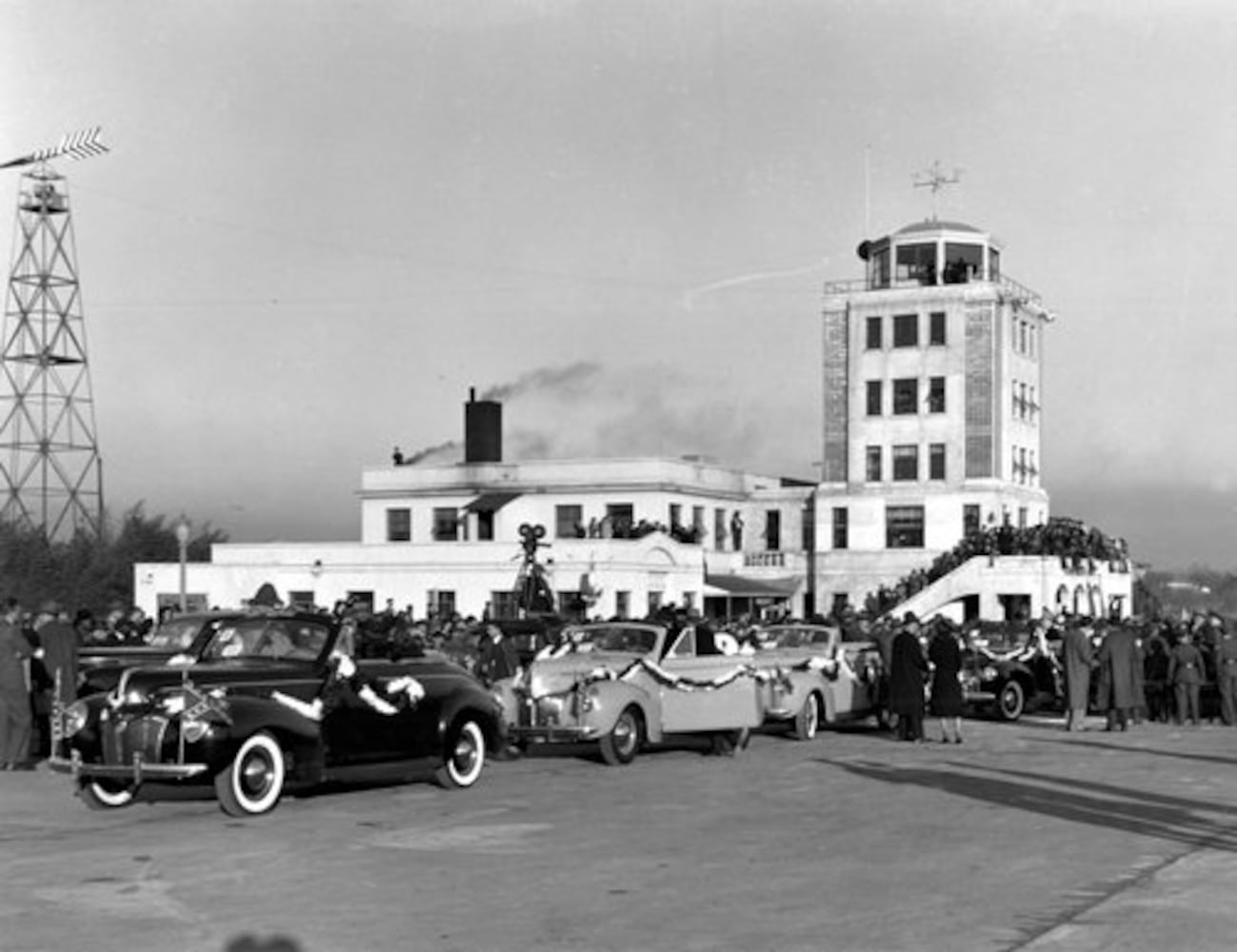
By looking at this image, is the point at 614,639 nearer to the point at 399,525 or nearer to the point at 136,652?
the point at 136,652

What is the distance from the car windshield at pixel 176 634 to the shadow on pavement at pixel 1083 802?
7.74m

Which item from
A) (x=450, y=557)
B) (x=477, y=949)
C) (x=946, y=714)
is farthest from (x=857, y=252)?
(x=477, y=949)

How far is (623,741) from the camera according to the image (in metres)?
22.2

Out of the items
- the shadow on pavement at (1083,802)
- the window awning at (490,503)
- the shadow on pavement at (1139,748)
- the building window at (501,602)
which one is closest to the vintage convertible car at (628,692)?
the shadow on pavement at (1083,802)

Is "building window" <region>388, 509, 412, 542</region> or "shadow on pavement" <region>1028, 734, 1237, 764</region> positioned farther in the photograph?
"building window" <region>388, 509, 412, 542</region>

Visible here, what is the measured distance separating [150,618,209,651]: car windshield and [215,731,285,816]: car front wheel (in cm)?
586

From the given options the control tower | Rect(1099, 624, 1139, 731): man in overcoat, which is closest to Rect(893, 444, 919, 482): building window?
the control tower

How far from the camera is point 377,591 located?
6794cm

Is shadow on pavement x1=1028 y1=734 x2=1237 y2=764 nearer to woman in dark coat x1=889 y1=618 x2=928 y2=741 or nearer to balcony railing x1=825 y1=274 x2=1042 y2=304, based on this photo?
woman in dark coat x1=889 y1=618 x2=928 y2=741

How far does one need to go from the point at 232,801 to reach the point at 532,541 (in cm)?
3049

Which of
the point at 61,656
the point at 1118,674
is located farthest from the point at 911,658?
the point at 61,656

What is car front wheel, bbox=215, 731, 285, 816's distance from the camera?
16.5 m

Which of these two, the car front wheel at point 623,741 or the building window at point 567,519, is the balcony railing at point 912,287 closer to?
the building window at point 567,519

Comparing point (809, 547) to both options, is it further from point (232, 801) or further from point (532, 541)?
point (232, 801)
